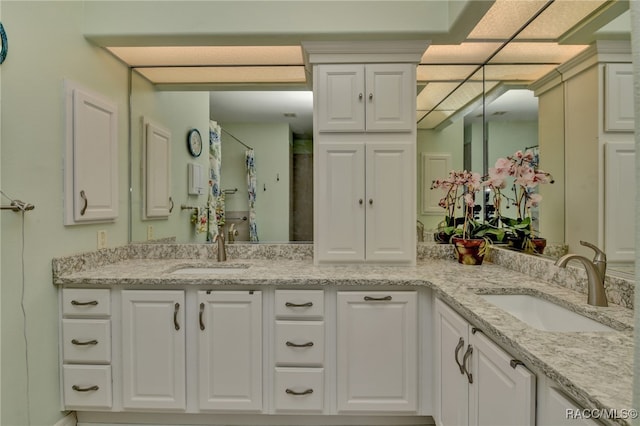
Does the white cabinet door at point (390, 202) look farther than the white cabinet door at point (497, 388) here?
Yes

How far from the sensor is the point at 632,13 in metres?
0.53

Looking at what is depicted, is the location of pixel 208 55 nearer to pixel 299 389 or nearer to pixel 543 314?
pixel 299 389

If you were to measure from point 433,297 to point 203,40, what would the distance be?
2.00 meters

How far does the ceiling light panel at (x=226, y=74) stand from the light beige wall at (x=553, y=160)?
5.16 ft

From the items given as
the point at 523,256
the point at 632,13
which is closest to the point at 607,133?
the point at 523,256

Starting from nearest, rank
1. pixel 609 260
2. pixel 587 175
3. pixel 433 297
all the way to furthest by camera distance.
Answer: pixel 609 260
pixel 587 175
pixel 433 297

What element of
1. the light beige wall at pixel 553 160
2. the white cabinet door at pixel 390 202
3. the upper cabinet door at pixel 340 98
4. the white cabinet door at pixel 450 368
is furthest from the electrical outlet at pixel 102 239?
the light beige wall at pixel 553 160

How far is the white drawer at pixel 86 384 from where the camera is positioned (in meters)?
1.83

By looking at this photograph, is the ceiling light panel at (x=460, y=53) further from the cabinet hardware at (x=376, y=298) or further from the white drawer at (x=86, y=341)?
the white drawer at (x=86, y=341)

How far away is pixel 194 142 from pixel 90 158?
76 cm

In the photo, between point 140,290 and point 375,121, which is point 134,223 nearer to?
point 140,290

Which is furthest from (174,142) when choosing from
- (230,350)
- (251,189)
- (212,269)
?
(230,350)

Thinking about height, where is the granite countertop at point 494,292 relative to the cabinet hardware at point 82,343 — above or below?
above

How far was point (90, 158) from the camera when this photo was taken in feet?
6.50
